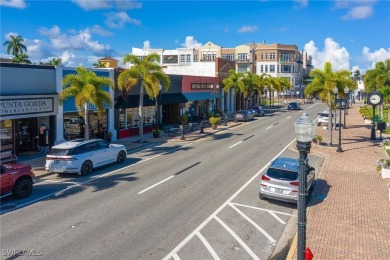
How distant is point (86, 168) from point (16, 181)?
14.8 feet

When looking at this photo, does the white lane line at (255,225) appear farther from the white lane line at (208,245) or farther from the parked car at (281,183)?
the white lane line at (208,245)

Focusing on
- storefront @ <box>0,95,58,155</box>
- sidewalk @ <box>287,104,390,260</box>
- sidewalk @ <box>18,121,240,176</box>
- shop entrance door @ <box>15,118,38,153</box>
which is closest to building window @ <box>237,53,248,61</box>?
sidewalk @ <box>18,121,240,176</box>

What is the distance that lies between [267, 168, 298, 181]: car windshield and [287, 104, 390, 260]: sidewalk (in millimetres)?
1309

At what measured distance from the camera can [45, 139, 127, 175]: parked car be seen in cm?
1894

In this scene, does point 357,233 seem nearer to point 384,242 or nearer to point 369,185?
point 384,242

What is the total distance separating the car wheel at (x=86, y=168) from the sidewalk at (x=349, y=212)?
1091 cm

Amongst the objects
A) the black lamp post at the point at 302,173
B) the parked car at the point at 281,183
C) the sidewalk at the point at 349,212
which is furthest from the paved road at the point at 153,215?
the black lamp post at the point at 302,173

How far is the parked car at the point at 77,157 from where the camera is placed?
1894 centimetres

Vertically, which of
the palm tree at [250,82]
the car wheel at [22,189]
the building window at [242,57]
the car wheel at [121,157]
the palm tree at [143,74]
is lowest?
the car wheel at [22,189]

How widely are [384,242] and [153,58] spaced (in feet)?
75.7

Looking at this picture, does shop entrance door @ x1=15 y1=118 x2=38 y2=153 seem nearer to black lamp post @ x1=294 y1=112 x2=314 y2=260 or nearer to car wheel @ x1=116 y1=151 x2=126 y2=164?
car wheel @ x1=116 y1=151 x2=126 y2=164

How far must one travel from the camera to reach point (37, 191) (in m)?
16.8

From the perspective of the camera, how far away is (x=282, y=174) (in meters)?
14.8

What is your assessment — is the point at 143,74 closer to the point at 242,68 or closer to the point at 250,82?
the point at 250,82
